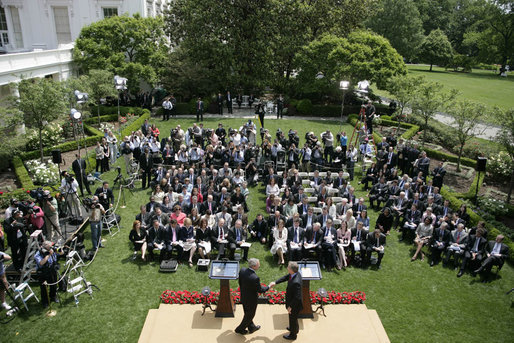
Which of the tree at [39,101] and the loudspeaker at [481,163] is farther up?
the tree at [39,101]

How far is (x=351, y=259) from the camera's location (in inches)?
446

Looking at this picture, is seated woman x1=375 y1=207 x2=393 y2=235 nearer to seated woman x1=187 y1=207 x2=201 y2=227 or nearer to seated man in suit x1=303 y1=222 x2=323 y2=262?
seated man in suit x1=303 y1=222 x2=323 y2=262

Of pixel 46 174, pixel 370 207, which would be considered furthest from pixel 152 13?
pixel 370 207

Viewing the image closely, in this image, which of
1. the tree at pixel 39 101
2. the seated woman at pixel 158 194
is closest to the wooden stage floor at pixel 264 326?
A: the seated woman at pixel 158 194

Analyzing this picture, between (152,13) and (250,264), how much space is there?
36658 mm

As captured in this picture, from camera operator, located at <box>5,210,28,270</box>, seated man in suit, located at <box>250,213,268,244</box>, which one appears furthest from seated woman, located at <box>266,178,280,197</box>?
camera operator, located at <box>5,210,28,270</box>

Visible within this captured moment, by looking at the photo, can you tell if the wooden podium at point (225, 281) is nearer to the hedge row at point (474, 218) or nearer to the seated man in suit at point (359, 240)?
the seated man in suit at point (359, 240)

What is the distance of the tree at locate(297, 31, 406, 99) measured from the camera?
27406 mm

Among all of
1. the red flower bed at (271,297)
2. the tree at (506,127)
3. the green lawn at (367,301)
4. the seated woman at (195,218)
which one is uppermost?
the tree at (506,127)

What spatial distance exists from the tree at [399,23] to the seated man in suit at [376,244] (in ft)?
176

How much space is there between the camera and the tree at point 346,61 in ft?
89.9

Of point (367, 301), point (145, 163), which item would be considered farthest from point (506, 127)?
point (145, 163)

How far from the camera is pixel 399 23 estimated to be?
58.1 metres

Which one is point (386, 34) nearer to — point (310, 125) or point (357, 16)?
point (357, 16)
